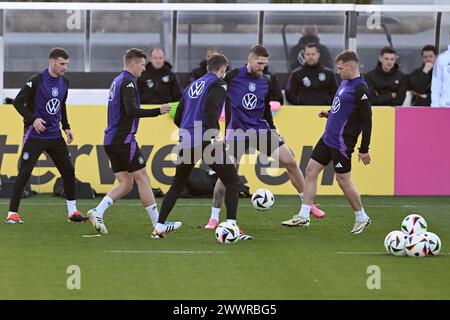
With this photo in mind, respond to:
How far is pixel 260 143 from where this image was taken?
14445 mm

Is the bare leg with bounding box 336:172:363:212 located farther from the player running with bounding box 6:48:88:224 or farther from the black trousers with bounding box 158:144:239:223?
the player running with bounding box 6:48:88:224

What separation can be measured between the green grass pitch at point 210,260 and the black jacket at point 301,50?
195 inches

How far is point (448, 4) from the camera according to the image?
69.2 ft

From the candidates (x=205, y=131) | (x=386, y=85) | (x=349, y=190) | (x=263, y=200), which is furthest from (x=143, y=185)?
(x=386, y=85)

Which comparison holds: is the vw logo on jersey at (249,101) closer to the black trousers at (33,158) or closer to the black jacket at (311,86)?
the black trousers at (33,158)

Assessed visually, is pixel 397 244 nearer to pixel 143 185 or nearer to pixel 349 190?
pixel 349 190

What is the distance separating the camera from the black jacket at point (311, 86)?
1877 cm

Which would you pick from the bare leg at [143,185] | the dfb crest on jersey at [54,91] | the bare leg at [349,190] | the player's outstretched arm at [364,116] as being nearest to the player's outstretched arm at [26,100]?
the dfb crest on jersey at [54,91]

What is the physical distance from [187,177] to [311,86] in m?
6.53

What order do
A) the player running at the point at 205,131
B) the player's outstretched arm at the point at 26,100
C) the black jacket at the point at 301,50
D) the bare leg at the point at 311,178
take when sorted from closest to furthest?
the player running at the point at 205,131 < the bare leg at the point at 311,178 < the player's outstretched arm at the point at 26,100 < the black jacket at the point at 301,50

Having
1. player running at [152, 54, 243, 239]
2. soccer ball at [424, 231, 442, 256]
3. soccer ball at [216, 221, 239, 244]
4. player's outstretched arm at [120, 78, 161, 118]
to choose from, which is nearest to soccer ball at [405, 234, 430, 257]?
soccer ball at [424, 231, 442, 256]

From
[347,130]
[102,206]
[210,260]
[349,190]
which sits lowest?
[210,260]

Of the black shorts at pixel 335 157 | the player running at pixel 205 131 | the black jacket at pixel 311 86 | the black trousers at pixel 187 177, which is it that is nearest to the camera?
the player running at pixel 205 131
